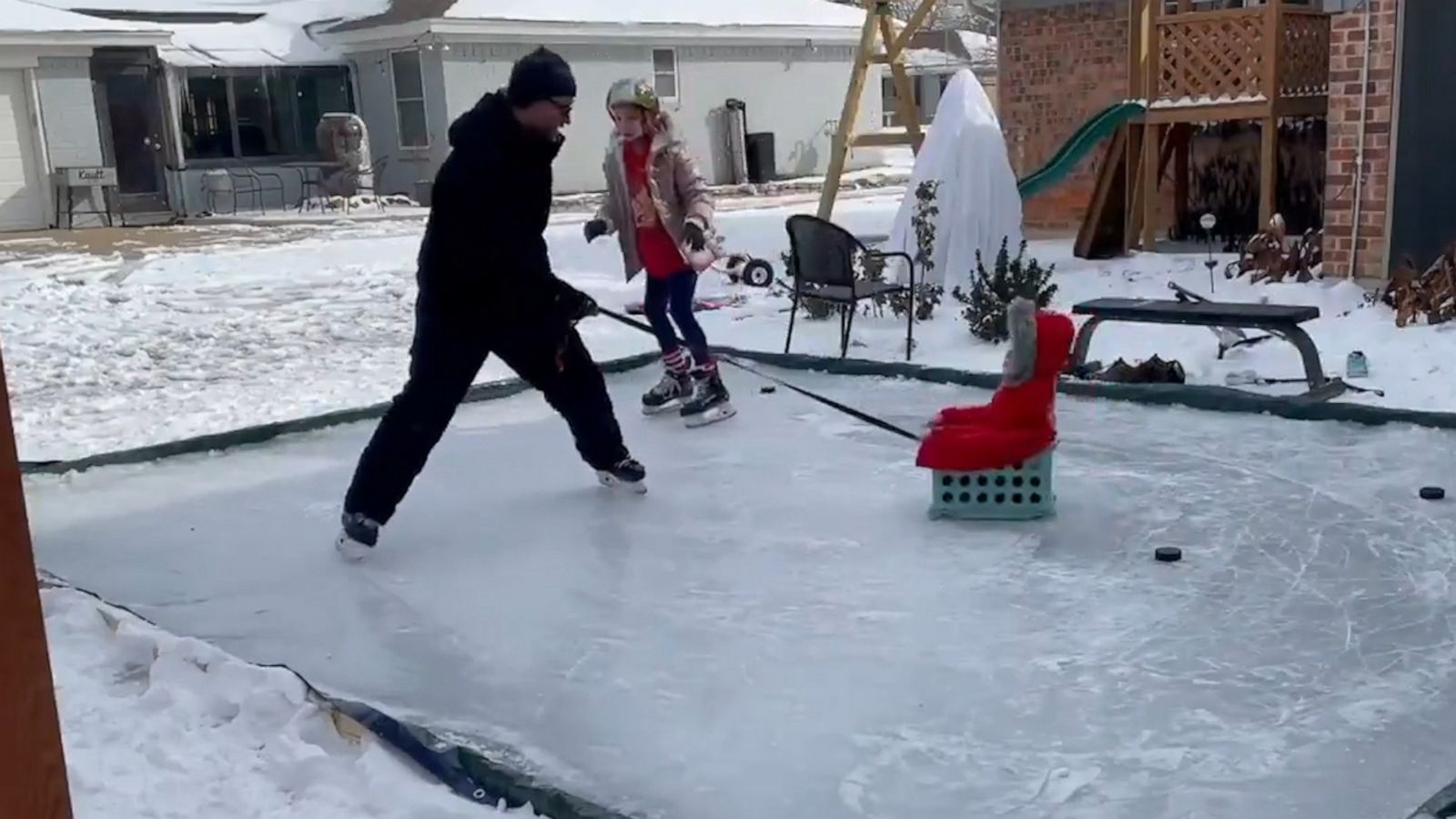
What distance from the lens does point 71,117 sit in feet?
58.2

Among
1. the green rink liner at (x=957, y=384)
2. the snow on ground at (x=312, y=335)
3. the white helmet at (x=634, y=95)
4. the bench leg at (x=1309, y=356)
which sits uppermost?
the white helmet at (x=634, y=95)

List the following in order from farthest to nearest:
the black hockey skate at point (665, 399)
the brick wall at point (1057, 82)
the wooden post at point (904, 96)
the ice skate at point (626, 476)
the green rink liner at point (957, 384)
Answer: the brick wall at point (1057, 82), the wooden post at point (904, 96), the black hockey skate at point (665, 399), the green rink liner at point (957, 384), the ice skate at point (626, 476)

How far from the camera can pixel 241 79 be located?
20.1 m

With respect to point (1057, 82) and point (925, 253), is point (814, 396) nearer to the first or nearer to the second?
point (925, 253)

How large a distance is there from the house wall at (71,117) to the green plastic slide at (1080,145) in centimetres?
1326

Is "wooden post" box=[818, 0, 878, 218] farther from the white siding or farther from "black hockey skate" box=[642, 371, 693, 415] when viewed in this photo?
the white siding

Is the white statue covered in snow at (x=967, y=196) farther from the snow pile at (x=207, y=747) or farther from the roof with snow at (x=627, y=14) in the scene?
the roof with snow at (x=627, y=14)

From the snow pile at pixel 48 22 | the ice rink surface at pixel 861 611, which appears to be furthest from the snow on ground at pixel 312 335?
the snow pile at pixel 48 22

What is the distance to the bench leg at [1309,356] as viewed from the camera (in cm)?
530

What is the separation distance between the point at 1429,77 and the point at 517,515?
5.92 metres

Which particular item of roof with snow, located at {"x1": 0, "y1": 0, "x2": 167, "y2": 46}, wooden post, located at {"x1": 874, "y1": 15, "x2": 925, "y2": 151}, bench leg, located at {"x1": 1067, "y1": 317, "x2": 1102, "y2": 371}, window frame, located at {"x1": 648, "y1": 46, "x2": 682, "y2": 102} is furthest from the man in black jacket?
window frame, located at {"x1": 648, "y1": 46, "x2": 682, "y2": 102}

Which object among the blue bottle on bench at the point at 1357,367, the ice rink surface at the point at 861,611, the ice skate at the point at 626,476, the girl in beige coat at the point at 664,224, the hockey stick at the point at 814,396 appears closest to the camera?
the ice rink surface at the point at 861,611

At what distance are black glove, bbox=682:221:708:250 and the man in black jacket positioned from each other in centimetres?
114

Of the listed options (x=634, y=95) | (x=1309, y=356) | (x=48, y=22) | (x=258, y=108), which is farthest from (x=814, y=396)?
(x=258, y=108)
